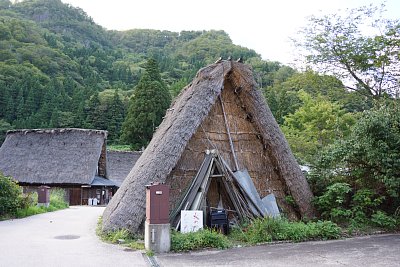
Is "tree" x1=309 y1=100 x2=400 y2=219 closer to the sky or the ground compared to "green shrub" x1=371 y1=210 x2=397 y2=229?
closer to the sky

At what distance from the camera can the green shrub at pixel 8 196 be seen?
1510 cm

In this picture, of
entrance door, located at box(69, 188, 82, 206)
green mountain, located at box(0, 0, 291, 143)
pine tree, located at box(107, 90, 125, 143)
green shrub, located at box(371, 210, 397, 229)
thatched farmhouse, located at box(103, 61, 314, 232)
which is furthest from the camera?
pine tree, located at box(107, 90, 125, 143)

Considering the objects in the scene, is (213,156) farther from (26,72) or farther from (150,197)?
(26,72)

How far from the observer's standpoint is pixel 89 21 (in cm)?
11244

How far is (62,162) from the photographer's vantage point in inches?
1211

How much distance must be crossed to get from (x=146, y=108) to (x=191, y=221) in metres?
30.2

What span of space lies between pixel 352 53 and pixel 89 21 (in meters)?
107

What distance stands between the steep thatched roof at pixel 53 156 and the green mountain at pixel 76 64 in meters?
15.0

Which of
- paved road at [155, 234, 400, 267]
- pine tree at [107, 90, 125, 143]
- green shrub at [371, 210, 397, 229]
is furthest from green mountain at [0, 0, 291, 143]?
paved road at [155, 234, 400, 267]

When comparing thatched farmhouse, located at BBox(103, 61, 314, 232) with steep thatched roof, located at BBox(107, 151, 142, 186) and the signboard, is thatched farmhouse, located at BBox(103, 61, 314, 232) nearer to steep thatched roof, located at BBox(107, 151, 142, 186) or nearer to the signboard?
the signboard

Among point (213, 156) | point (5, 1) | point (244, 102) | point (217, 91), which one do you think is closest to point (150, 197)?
point (213, 156)

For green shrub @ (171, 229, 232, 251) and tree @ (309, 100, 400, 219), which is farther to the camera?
tree @ (309, 100, 400, 219)

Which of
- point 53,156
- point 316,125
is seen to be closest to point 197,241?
point 316,125

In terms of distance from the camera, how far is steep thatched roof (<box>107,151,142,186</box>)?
120ft
